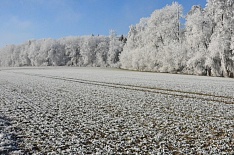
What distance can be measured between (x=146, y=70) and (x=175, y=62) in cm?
1495

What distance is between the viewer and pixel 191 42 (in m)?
64.1

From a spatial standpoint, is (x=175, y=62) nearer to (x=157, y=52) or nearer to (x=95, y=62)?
(x=157, y=52)

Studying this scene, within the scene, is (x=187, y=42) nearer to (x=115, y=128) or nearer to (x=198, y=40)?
(x=198, y=40)

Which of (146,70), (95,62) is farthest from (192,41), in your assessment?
(95,62)

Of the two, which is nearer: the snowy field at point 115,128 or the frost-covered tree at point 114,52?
the snowy field at point 115,128

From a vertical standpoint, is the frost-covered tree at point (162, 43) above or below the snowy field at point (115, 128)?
above

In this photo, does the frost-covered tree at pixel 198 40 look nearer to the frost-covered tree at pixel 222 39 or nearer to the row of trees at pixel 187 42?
the row of trees at pixel 187 42

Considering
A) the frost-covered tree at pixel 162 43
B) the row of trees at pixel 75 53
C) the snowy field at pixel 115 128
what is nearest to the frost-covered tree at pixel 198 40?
the frost-covered tree at pixel 162 43

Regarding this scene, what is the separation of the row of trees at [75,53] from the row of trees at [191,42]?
39507 millimetres

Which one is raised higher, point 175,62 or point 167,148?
point 175,62

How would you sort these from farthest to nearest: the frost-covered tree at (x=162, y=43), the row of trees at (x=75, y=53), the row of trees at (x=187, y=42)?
the row of trees at (x=75, y=53), the frost-covered tree at (x=162, y=43), the row of trees at (x=187, y=42)

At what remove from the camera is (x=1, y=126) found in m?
12.2

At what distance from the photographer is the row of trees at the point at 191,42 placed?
2168 inches

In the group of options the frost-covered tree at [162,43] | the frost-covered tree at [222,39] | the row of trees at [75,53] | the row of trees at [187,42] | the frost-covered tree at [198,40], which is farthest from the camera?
the row of trees at [75,53]
